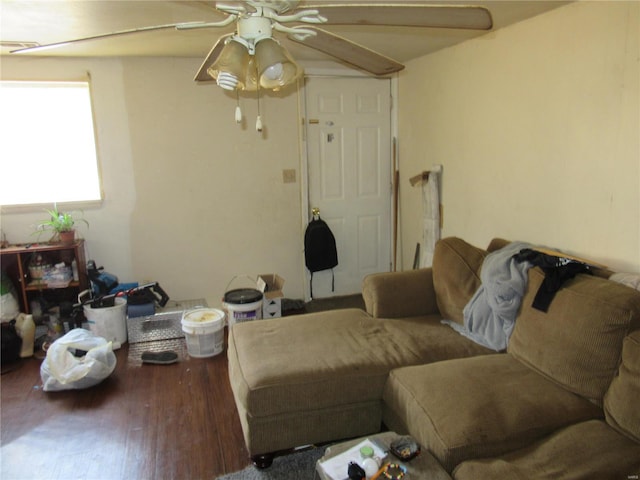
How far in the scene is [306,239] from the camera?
4293 millimetres

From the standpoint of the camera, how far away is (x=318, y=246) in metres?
4.28

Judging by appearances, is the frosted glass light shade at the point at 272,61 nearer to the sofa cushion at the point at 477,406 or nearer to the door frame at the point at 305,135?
the sofa cushion at the point at 477,406

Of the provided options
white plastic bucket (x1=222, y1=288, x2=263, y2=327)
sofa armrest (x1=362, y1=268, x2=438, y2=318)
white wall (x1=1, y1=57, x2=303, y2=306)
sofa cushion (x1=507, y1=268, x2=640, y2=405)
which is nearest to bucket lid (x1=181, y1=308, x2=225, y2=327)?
white plastic bucket (x1=222, y1=288, x2=263, y2=327)

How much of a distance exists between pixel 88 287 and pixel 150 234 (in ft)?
2.14

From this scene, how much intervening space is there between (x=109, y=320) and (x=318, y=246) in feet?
6.09

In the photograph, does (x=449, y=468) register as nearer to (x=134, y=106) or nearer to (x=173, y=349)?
(x=173, y=349)

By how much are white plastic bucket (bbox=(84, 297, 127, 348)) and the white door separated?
1.78m

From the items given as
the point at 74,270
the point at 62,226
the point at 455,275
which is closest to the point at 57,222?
the point at 62,226

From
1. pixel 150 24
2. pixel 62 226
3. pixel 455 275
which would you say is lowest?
pixel 455 275

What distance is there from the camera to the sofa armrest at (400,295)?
2846 millimetres

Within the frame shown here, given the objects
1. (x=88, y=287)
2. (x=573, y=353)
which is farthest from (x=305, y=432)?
(x=88, y=287)

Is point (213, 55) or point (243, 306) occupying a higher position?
point (213, 55)

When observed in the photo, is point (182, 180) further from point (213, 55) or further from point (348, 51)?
point (348, 51)

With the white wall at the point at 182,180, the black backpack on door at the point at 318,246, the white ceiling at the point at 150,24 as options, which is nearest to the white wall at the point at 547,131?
the white ceiling at the point at 150,24
